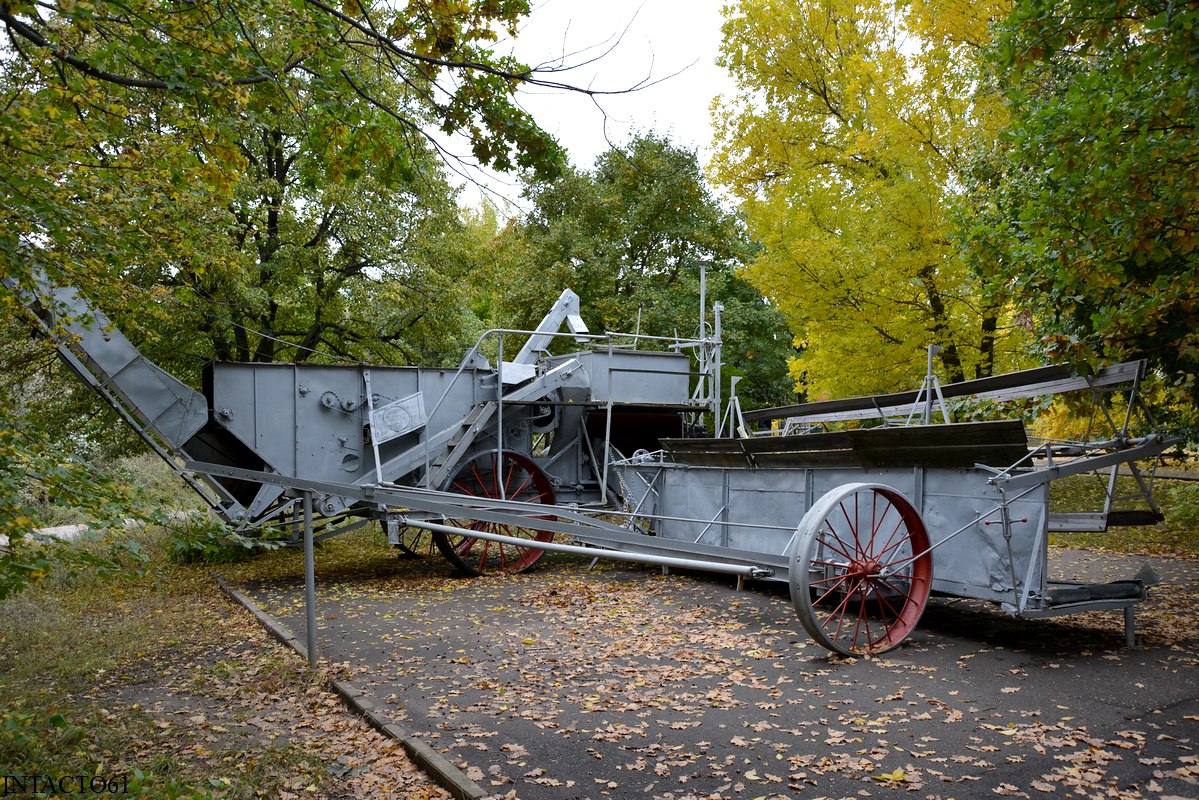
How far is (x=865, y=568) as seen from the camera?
7660mm

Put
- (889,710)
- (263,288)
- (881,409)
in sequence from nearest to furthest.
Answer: (889,710), (881,409), (263,288)

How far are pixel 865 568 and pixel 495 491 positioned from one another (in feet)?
20.9

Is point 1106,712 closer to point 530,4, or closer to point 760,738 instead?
point 760,738

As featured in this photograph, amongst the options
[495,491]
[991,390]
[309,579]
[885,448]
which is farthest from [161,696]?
[991,390]

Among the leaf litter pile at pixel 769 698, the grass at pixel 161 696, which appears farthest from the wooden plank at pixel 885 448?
the grass at pixel 161 696

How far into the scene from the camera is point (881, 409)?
10.6m

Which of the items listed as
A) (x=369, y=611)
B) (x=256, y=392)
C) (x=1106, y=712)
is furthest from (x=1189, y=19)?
(x=256, y=392)

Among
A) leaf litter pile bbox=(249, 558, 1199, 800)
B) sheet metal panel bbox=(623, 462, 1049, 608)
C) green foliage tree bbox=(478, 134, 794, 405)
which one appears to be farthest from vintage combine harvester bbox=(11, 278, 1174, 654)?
green foliage tree bbox=(478, 134, 794, 405)

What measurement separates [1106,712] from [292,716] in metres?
5.59

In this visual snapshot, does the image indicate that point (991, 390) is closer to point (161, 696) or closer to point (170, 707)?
point (170, 707)

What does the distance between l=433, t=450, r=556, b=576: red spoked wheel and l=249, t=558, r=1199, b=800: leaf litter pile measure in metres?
2.38

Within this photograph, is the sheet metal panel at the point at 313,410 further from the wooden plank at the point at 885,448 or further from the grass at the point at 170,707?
the wooden plank at the point at 885,448

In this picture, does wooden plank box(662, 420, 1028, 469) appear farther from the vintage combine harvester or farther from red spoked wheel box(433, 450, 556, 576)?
red spoked wheel box(433, 450, 556, 576)

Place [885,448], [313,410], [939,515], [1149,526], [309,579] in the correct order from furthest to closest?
[1149,526]
[313,410]
[885,448]
[939,515]
[309,579]
